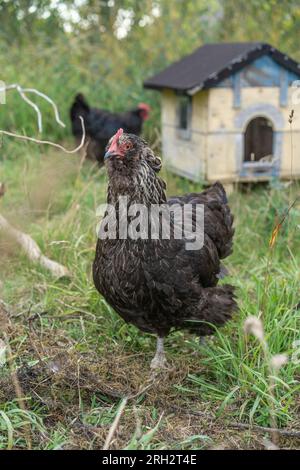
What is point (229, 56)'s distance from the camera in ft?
18.0

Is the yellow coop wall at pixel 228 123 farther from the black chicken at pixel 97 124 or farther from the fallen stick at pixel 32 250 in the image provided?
the fallen stick at pixel 32 250

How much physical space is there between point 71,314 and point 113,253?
89 centimetres

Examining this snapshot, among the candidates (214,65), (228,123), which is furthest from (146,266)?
(214,65)

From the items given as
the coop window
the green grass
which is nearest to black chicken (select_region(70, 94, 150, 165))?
the coop window

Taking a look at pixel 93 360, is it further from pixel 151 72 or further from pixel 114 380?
pixel 151 72

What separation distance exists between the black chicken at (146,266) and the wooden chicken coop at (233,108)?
2.42 meters

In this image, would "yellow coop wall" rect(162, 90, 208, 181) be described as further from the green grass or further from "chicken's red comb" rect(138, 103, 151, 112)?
the green grass

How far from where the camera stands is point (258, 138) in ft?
21.6

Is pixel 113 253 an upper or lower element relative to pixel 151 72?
lower

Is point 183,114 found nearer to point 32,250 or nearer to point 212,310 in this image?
point 32,250

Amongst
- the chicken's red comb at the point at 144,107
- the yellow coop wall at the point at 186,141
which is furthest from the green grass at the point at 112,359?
the chicken's red comb at the point at 144,107

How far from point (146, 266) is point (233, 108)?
3058 millimetres

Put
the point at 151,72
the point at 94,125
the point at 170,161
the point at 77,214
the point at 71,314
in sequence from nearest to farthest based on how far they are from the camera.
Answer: the point at 71,314
the point at 77,214
the point at 170,161
the point at 94,125
the point at 151,72
